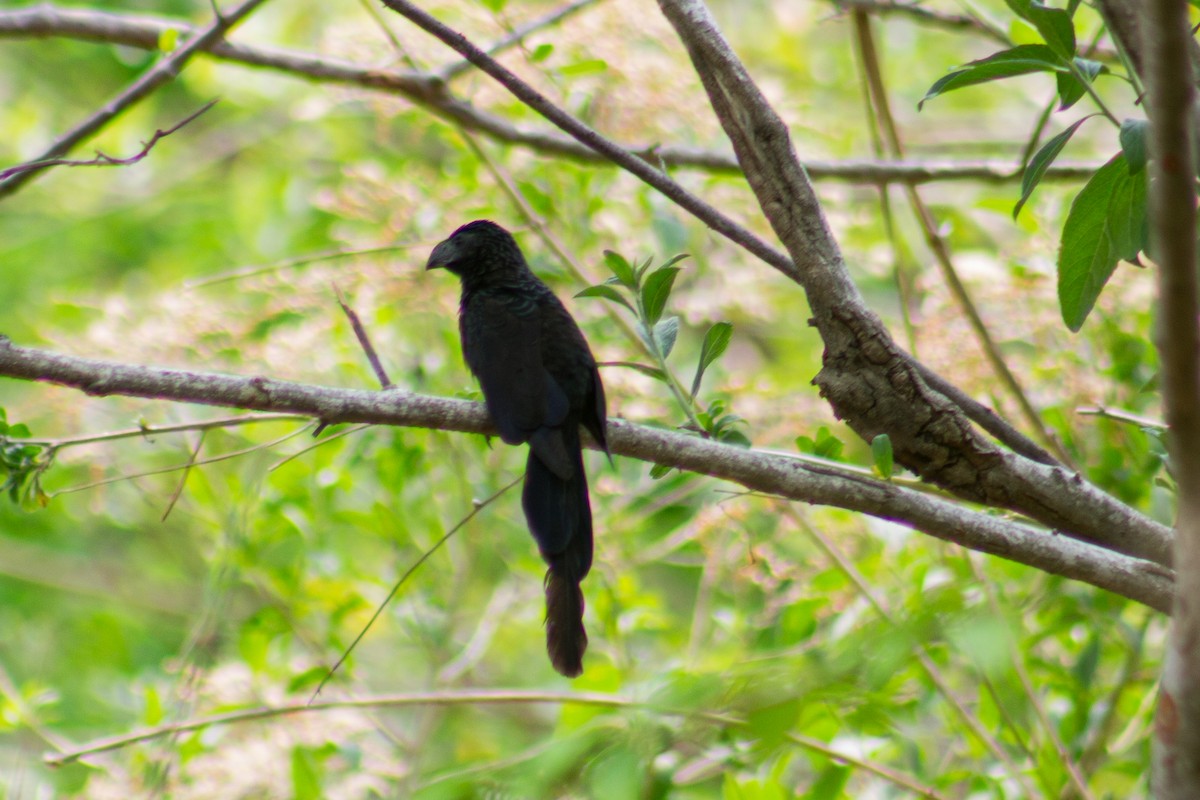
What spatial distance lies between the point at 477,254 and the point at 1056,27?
2032 mm

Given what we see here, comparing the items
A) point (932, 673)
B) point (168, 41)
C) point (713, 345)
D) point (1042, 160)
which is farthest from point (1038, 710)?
point (168, 41)

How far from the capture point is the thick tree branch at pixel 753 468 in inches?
70.6

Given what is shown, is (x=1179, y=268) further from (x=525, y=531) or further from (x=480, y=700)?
(x=525, y=531)

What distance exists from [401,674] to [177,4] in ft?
15.0

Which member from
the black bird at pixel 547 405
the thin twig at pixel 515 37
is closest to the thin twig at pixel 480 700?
the black bird at pixel 547 405

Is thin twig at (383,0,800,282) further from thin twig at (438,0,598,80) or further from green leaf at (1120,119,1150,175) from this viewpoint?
thin twig at (438,0,598,80)

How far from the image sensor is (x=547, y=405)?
104 inches

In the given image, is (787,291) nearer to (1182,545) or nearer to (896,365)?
(896,365)

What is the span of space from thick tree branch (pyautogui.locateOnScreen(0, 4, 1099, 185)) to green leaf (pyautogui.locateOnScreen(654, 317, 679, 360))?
113 cm

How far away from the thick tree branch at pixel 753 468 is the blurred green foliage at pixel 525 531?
5.9 inches

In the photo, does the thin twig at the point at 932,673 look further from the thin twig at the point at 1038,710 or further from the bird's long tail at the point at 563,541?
the bird's long tail at the point at 563,541

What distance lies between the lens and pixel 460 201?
12.2 feet

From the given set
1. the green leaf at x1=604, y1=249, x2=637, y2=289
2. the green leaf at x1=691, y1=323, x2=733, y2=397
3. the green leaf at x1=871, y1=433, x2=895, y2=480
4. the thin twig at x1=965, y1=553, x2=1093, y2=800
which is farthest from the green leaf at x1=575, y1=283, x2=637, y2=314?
the thin twig at x1=965, y1=553, x2=1093, y2=800

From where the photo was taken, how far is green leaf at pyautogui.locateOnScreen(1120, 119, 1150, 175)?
1.61m
